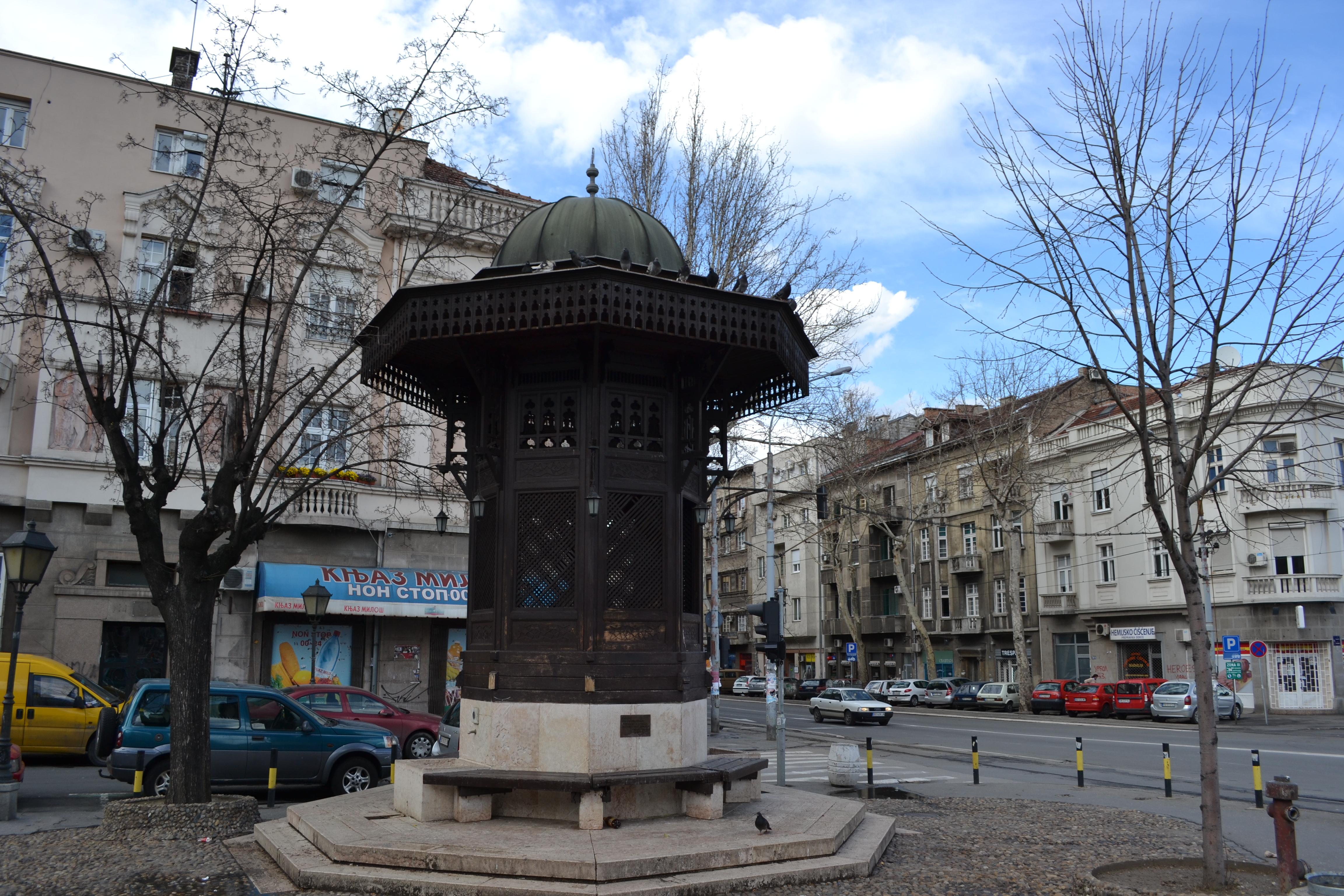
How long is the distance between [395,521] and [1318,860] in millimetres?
21607

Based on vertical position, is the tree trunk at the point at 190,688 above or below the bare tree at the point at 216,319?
below

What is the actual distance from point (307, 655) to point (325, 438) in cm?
590

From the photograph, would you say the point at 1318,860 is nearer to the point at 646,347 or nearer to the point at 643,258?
the point at 646,347

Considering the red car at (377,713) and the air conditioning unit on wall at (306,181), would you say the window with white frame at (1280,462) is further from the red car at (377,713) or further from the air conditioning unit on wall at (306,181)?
the air conditioning unit on wall at (306,181)

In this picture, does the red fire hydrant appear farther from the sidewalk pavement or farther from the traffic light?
the traffic light

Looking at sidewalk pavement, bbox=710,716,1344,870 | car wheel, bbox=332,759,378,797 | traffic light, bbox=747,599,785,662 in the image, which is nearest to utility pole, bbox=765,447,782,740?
sidewalk pavement, bbox=710,716,1344,870

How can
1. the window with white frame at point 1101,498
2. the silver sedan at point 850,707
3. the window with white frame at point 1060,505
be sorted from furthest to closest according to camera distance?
1. the window with white frame at point 1060,505
2. the window with white frame at point 1101,498
3. the silver sedan at point 850,707

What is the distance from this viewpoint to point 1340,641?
39.9 meters

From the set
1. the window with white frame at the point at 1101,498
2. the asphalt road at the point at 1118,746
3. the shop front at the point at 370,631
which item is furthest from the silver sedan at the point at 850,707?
the window with white frame at the point at 1101,498

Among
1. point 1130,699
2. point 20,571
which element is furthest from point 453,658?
point 1130,699

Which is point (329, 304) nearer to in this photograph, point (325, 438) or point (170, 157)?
point (325, 438)

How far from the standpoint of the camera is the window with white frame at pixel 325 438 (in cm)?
1341

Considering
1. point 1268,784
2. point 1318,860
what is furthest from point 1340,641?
point 1268,784

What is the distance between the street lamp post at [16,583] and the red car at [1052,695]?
38.0m
